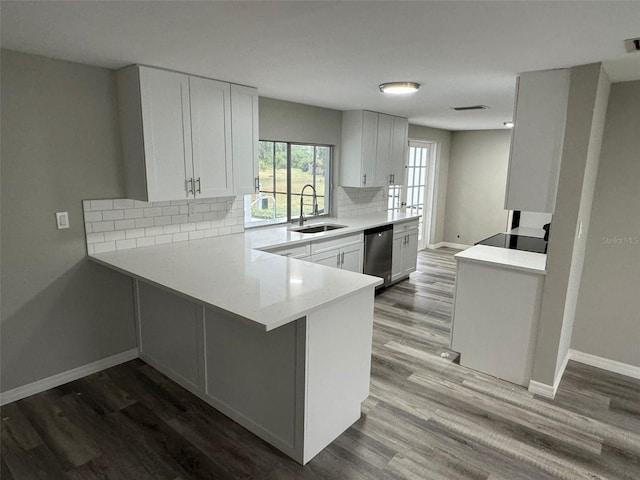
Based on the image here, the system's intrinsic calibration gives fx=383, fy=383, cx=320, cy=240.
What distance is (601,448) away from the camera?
2.24 meters

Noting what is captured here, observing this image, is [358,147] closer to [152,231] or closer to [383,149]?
[383,149]

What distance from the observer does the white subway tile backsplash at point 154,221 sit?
9.18 ft

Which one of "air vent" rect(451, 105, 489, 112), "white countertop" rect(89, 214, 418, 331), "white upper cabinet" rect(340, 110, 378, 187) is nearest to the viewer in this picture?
"white countertop" rect(89, 214, 418, 331)

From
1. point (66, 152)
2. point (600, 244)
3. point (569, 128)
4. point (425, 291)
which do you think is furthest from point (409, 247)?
point (66, 152)

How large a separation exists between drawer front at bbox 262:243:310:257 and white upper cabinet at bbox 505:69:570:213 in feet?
5.95

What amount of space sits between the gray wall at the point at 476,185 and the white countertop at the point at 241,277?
195 inches

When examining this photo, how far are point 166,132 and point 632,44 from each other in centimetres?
285

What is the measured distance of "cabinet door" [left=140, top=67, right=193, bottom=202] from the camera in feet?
8.68

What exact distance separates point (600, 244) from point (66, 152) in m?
Answer: 4.09

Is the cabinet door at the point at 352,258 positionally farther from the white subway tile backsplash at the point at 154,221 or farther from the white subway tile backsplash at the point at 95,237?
the white subway tile backsplash at the point at 95,237

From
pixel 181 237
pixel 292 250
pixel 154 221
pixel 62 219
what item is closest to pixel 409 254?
pixel 292 250

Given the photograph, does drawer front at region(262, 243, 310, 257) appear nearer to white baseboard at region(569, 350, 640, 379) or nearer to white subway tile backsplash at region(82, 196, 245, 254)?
white subway tile backsplash at region(82, 196, 245, 254)

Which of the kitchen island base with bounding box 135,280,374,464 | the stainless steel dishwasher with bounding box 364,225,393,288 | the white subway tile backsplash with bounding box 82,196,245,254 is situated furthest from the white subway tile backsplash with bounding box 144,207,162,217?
the stainless steel dishwasher with bounding box 364,225,393,288

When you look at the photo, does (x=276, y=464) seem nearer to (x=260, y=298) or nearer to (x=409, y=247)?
(x=260, y=298)
